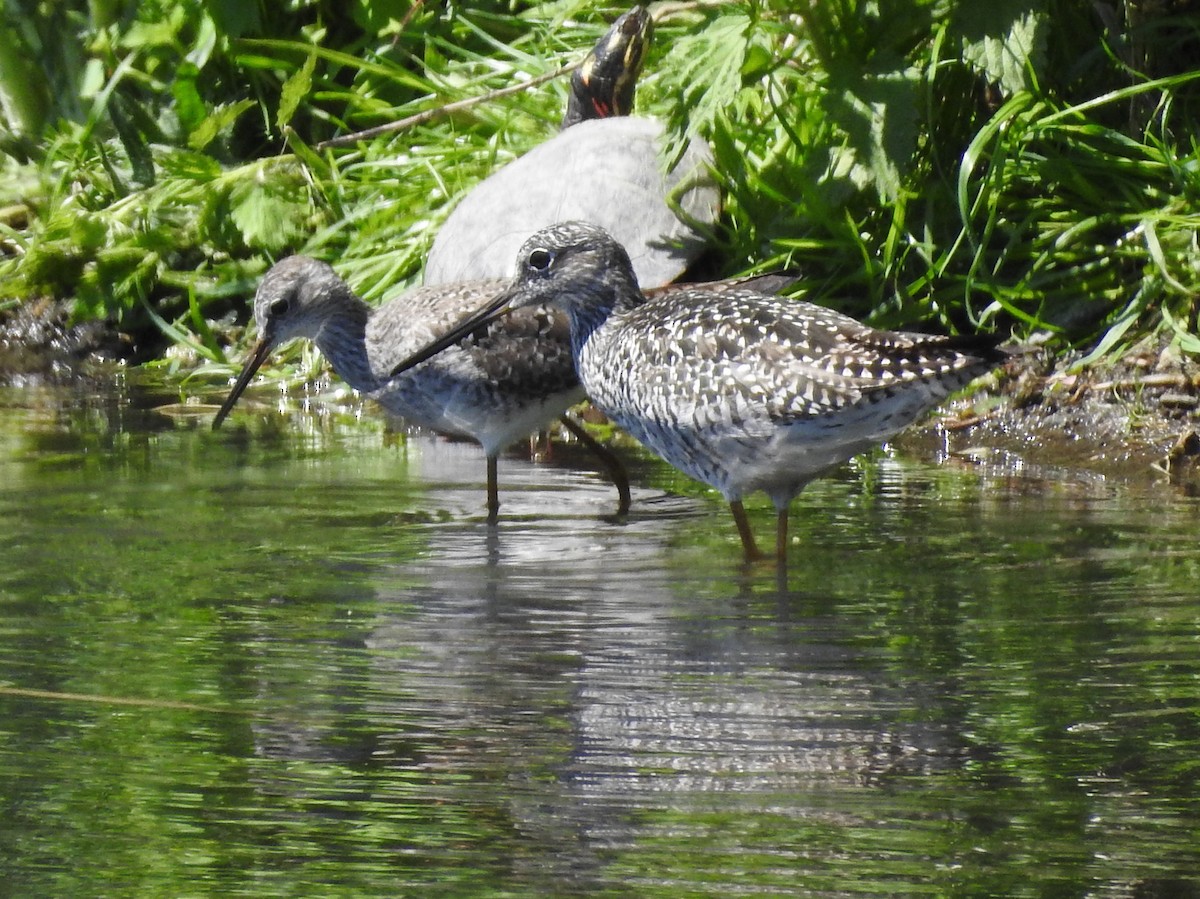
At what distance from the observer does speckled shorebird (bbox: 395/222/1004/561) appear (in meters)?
4.55

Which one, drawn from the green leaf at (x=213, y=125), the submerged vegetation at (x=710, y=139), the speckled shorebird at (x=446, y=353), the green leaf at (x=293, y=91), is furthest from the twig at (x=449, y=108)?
the speckled shorebird at (x=446, y=353)

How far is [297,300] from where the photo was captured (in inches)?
255

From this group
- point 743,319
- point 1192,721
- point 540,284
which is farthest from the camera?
point 540,284

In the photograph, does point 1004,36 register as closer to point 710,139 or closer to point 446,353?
point 710,139

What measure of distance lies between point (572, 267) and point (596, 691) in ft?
7.26

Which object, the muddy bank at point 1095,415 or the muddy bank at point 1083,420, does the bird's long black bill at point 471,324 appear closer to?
the muddy bank at point 1083,420

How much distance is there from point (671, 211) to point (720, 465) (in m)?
2.70

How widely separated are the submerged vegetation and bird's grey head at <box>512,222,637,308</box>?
2.93ft

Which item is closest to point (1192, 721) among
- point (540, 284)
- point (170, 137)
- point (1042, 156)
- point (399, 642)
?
point (399, 642)

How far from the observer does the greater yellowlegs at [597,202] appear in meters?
7.45

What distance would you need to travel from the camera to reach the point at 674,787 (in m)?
3.15

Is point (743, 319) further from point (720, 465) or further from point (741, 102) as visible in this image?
point (741, 102)

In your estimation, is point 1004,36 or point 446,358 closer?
point 1004,36

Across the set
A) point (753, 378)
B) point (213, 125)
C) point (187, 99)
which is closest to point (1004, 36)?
point (753, 378)
